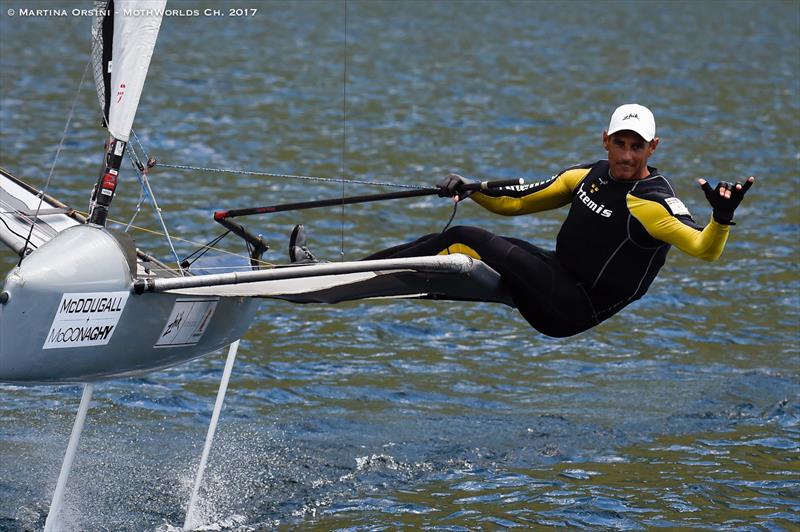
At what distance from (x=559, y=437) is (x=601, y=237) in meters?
2.28

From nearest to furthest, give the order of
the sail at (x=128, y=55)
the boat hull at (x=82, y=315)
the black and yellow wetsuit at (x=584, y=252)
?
the boat hull at (x=82, y=315), the sail at (x=128, y=55), the black and yellow wetsuit at (x=584, y=252)

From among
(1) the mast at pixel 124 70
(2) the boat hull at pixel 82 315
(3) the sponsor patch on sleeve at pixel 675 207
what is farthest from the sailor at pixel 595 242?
(1) the mast at pixel 124 70

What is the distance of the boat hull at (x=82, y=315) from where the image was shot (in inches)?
221

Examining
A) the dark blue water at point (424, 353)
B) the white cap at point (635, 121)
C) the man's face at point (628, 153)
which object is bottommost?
the dark blue water at point (424, 353)

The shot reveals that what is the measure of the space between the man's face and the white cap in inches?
1.7

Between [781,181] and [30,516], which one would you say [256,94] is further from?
[30,516]

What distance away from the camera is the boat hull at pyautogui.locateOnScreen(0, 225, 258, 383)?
18.5ft

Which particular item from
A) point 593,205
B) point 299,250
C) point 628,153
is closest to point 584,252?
point 593,205

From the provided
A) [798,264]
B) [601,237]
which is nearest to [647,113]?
[601,237]

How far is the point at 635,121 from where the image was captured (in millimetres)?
6414

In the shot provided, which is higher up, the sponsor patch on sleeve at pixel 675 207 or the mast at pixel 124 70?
the mast at pixel 124 70

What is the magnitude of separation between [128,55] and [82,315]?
145 centimetres

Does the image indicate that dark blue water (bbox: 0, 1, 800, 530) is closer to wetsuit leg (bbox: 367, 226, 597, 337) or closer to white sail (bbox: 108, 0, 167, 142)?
wetsuit leg (bbox: 367, 226, 597, 337)

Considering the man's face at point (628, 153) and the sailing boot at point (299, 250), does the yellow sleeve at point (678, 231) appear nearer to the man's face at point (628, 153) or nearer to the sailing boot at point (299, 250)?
the man's face at point (628, 153)
